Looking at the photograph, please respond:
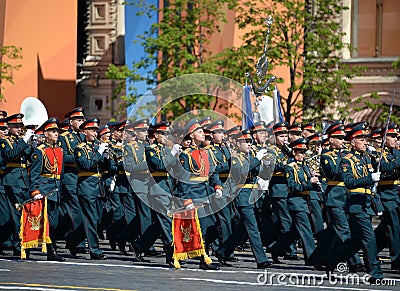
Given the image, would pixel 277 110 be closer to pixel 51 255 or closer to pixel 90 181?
pixel 90 181

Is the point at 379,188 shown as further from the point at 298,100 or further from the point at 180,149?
the point at 298,100

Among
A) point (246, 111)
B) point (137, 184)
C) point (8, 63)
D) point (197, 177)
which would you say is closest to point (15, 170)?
point (137, 184)

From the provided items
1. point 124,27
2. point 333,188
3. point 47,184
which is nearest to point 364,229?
point 333,188

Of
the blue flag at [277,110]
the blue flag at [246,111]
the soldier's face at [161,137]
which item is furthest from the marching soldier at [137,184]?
the blue flag at [277,110]

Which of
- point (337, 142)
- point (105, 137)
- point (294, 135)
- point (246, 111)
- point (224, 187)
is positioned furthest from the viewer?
point (246, 111)

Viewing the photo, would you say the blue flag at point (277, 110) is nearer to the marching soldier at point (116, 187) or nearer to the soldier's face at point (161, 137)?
the marching soldier at point (116, 187)

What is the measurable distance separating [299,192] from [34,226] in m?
3.65

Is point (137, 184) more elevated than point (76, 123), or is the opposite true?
point (76, 123)

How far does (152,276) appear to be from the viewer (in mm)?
15242

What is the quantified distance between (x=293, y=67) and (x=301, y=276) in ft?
54.5

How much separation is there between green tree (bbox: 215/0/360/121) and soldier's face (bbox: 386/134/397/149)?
13.5m

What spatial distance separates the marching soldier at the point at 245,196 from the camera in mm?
16609

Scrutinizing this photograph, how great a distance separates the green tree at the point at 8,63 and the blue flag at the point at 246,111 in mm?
8789

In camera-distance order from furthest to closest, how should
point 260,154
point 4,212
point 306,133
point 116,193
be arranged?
point 306,133 → point 116,193 → point 4,212 → point 260,154
